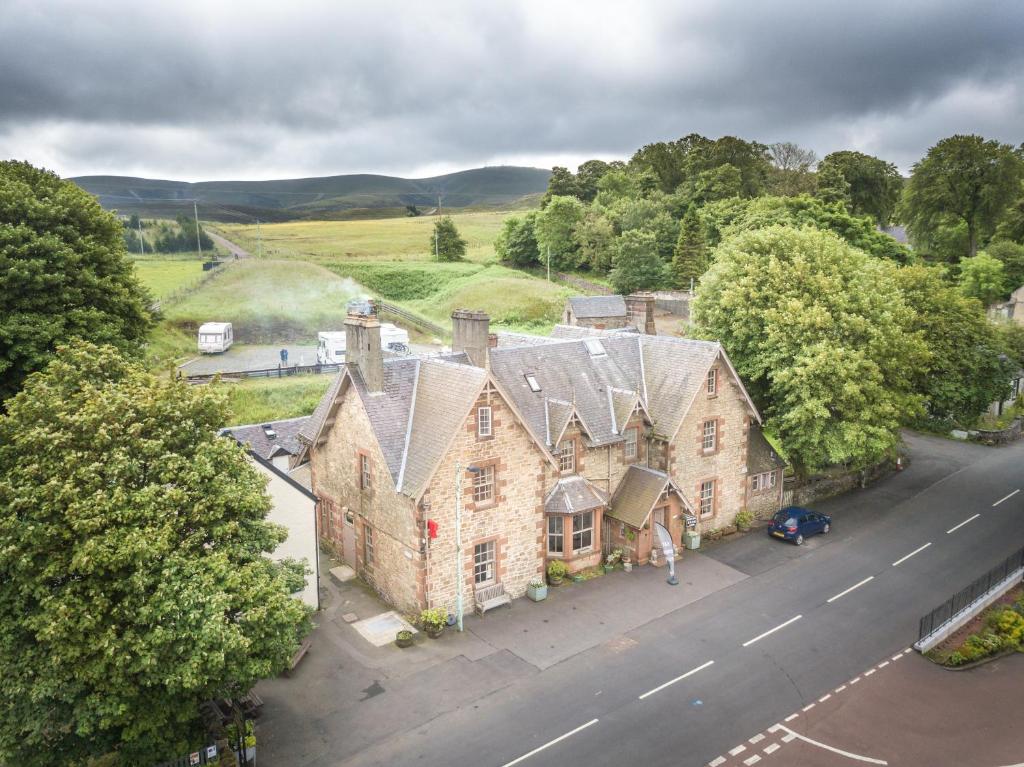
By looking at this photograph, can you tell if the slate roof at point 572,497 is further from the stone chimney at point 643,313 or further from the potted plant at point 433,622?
the stone chimney at point 643,313

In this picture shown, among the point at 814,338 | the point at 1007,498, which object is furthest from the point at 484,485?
the point at 1007,498

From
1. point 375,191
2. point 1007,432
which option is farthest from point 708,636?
point 375,191

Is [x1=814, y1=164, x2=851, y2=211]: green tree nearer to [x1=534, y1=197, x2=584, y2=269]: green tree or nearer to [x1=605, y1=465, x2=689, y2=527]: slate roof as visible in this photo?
[x1=534, y1=197, x2=584, y2=269]: green tree

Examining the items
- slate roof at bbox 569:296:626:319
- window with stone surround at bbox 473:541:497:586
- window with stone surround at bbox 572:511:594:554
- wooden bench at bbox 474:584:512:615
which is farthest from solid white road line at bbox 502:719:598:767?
slate roof at bbox 569:296:626:319

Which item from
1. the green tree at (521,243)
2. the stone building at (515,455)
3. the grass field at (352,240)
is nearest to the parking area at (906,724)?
the stone building at (515,455)

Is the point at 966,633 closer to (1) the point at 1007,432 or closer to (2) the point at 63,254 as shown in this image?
(1) the point at 1007,432

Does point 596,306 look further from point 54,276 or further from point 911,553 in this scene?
point 54,276
